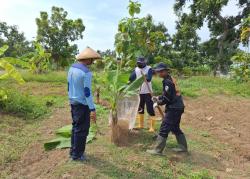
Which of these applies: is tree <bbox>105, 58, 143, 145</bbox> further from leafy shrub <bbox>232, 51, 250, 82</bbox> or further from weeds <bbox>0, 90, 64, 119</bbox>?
leafy shrub <bbox>232, 51, 250, 82</bbox>

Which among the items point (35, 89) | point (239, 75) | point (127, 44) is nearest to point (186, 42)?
point (239, 75)

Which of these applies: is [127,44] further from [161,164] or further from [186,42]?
[186,42]

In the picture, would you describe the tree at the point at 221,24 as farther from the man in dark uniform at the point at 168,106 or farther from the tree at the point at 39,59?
the man in dark uniform at the point at 168,106

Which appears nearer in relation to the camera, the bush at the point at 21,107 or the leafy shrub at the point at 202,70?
the bush at the point at 21,107

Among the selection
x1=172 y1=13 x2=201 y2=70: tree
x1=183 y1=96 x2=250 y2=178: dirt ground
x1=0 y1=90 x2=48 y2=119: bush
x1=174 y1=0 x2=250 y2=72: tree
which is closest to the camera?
x1=183 y1=96 x2=250 y2=178: dirt ground

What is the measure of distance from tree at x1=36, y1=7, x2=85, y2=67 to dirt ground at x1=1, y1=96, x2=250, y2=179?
14.9 meters

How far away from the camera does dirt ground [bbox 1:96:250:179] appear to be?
629cm

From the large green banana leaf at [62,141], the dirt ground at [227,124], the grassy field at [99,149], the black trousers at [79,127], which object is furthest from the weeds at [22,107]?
the black trousers at [79,127]

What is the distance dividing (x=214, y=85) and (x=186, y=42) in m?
12.7

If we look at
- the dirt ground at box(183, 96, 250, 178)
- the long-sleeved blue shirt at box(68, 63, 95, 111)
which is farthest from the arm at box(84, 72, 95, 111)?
the dirt ground at box(183, 96, 250, 178)

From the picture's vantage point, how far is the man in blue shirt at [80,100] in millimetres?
5898

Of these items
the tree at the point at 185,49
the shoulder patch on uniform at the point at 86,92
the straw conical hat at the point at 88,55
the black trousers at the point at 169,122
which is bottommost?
the black trousers at the point at 169,122

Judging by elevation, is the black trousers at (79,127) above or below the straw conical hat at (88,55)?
below

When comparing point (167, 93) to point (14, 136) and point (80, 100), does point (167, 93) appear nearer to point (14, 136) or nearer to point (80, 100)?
point (80, 100)
